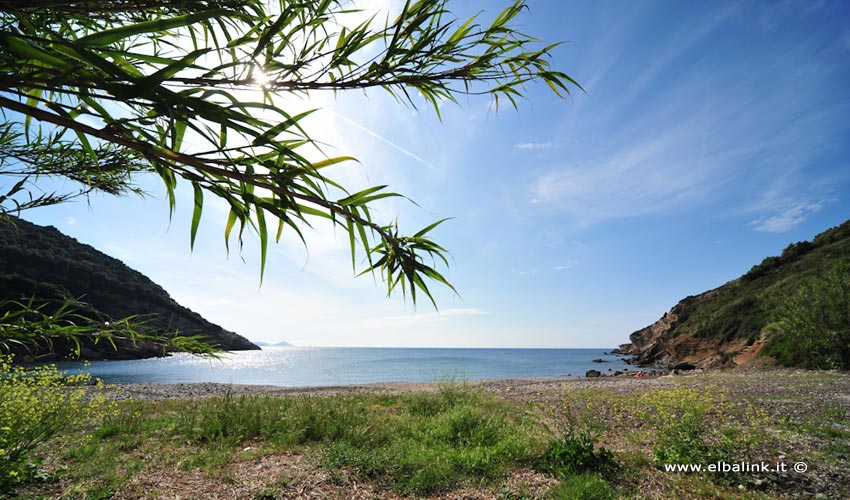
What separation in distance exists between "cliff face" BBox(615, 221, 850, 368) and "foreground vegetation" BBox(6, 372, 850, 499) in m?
25.9

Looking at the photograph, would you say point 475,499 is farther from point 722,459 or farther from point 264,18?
point 264,18

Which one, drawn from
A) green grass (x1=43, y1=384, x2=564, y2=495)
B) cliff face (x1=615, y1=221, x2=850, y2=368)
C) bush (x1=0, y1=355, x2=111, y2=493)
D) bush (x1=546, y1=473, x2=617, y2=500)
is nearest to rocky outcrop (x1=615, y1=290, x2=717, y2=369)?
cliff face (x1=615, y1=221, x2=850, y2=368)

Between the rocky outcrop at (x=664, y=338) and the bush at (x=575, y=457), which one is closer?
the bush at (x=575, y=457)

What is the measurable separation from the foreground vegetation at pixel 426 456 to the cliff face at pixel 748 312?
25.9 metres

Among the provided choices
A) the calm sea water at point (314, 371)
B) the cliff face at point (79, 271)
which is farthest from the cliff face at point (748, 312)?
the cliff face at point (79, 271)

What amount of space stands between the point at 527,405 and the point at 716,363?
1200 inches

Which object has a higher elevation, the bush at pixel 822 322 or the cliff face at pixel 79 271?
the cliff face at pixel 79 271

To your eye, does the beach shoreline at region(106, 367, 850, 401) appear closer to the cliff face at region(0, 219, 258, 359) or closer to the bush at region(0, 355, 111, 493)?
the cliff face at region(0, 219, 258, 359)

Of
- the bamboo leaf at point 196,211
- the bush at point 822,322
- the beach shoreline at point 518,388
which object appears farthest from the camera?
the bush at point 822,322

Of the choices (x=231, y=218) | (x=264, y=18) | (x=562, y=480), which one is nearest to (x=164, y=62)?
(x=231, y=218)

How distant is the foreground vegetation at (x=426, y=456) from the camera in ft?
14.2

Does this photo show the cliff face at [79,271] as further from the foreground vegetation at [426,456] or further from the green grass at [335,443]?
the foreground vegetation at [426,456]

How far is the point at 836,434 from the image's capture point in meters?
6.16

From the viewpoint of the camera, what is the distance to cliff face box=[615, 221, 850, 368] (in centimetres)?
3019
